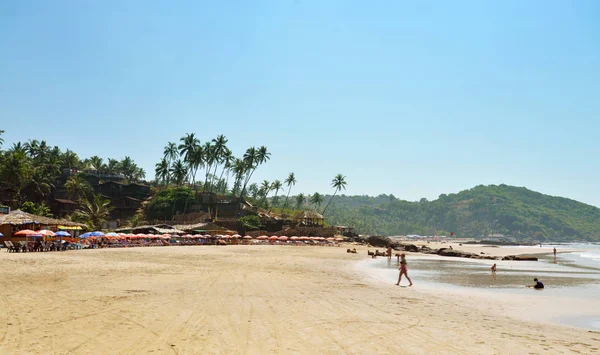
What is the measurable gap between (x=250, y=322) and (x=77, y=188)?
76254 mm

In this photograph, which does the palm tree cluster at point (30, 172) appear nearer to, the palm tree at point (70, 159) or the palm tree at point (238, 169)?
the palm tree at point (70, 159)

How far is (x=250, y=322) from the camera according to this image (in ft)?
30.0

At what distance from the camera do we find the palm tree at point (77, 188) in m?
73.9

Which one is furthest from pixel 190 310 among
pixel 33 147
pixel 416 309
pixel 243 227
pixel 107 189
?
pixel 33 147

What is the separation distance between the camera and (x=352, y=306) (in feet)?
39.0

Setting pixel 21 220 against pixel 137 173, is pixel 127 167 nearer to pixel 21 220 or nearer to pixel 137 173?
pixel 137 173

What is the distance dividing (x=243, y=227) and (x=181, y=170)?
30.0 metres

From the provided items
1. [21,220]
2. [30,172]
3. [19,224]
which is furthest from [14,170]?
[21,220]

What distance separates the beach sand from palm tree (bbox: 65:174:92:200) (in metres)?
65.7

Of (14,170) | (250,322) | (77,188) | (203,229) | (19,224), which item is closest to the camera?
(250,322)

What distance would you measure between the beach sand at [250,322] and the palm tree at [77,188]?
6573 cm

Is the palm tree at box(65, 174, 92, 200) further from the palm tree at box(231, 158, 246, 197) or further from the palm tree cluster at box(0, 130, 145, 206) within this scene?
the palm tree at box(231, 158, 246, 197)

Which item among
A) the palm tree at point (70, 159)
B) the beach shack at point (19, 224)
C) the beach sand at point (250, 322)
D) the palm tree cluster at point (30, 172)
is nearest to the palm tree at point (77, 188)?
the palm tree cluster at point (30, 172)

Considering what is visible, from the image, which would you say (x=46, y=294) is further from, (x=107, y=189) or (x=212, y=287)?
(x=107, y=189)
